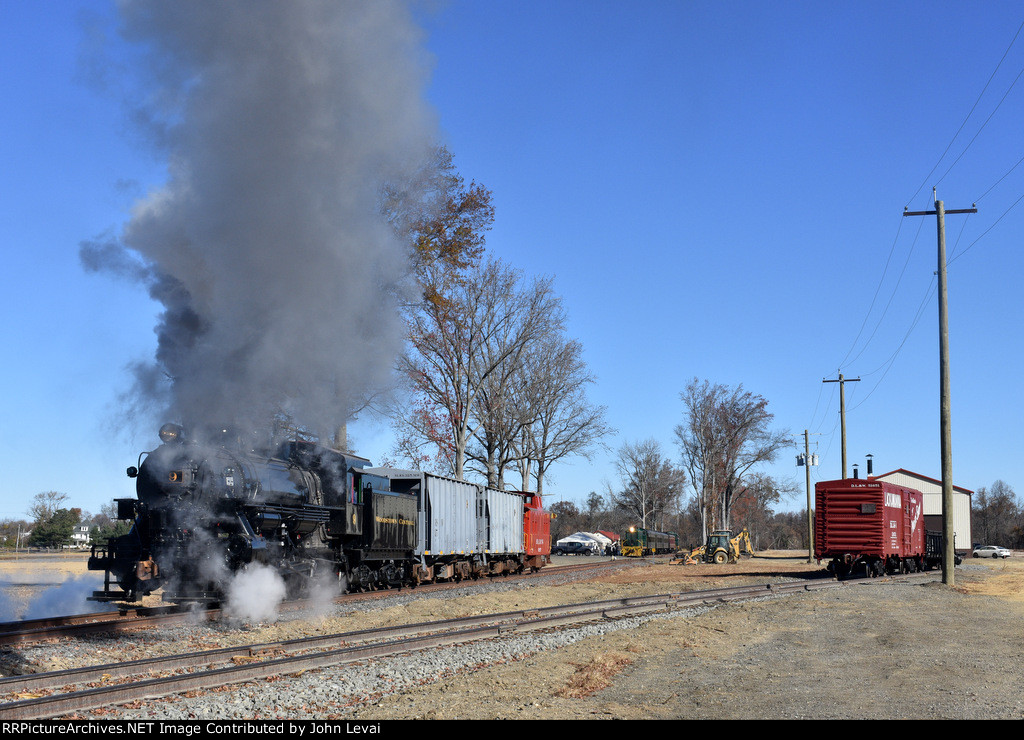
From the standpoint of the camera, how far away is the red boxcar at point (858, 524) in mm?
29375

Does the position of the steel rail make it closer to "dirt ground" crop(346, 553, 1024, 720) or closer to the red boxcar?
"dirt ground" crop(346, 553, 1024, 720)

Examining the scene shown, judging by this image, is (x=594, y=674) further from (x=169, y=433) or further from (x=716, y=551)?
(x=716, y=551)

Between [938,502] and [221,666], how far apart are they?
68.5 metres

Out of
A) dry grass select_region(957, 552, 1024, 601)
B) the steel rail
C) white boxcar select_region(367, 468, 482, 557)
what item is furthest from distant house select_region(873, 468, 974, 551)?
the steel rail

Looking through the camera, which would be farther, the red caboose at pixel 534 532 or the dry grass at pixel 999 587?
the red caboose at pixel 534 532

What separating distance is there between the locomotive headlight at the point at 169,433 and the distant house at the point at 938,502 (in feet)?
193

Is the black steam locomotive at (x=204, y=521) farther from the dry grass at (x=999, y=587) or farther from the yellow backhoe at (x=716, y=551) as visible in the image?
the yellow backhoe at (x=716, y=551)

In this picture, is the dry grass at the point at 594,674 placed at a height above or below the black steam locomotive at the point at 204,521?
below

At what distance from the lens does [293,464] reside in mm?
17391

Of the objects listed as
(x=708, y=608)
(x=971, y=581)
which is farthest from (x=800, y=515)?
(x=708, y=608)

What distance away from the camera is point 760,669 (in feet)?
36.8

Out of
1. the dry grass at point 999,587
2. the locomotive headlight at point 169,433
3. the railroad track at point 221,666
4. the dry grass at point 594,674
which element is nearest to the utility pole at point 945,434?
the dry grass at point 999,587
